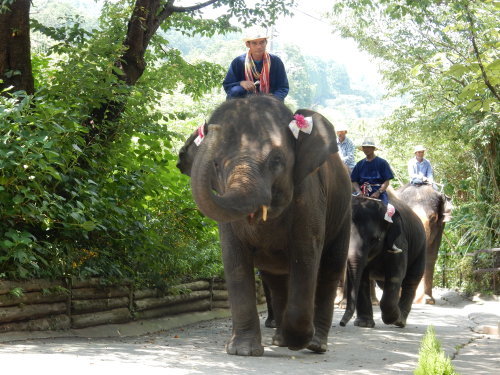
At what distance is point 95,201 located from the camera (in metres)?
9.50

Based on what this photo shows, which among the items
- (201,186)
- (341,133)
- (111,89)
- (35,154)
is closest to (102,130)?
(111,89)

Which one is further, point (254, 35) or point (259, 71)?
point (259, 71)

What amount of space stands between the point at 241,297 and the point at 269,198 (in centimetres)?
140

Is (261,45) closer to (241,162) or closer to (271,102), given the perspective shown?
(271,102)

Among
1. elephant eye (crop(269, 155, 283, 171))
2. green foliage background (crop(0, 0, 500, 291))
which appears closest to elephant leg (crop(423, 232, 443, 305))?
green foliage background (crop(0, 0, 500, 291))

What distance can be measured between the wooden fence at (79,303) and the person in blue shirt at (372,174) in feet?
9.31

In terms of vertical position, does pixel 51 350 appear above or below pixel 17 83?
below

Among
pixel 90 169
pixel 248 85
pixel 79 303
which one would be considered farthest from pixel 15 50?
pixel 248 85

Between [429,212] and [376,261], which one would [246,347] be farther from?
[429,212]

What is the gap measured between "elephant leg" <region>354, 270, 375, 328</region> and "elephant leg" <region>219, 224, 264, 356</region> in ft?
13.8

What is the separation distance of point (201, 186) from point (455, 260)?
53.1ft

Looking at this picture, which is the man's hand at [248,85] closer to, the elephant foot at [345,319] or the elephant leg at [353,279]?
the elephant leg at [353,279]

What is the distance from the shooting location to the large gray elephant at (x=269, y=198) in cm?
717

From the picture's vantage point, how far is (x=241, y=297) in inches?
317
